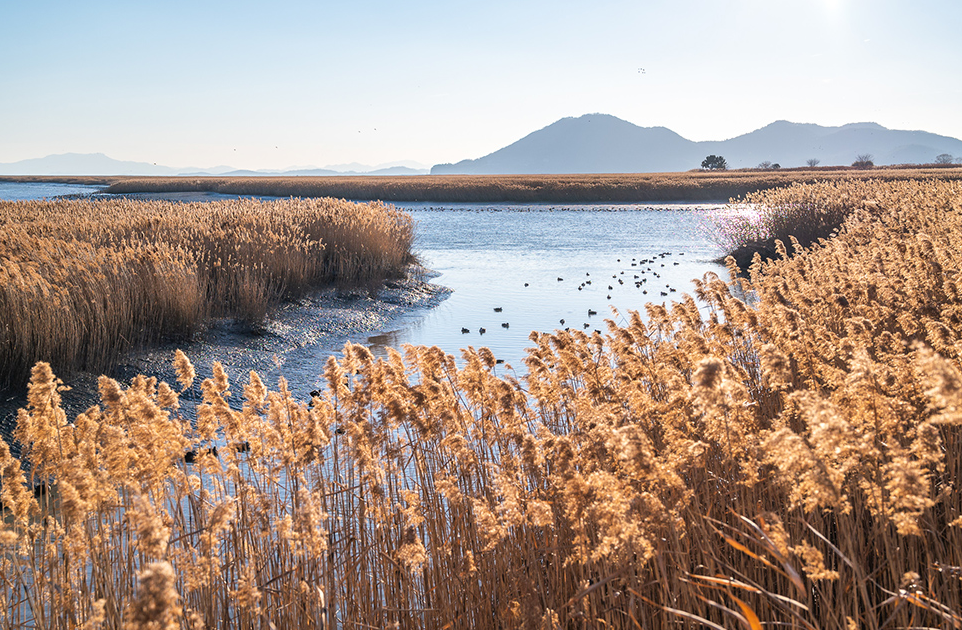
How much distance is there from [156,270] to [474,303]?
6.66m

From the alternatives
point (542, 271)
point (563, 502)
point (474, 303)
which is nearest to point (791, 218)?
point (542, 271)

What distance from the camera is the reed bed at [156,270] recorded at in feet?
23.6

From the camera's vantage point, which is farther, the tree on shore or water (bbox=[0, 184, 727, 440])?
the tree on shore

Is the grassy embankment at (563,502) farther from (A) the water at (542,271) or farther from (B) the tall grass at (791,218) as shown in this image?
(B) the tall grass at (791,218)

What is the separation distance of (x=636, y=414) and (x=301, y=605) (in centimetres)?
174

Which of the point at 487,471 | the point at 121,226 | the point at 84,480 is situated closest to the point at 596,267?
the point at 121,226

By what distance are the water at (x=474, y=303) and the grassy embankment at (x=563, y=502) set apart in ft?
7.66

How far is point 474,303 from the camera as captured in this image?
14352mm

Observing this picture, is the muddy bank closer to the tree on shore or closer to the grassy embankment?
the grassy embankment

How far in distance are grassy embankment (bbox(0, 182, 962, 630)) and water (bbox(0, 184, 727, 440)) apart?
2.33 metres

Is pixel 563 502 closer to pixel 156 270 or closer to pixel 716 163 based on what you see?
pixel 156 270

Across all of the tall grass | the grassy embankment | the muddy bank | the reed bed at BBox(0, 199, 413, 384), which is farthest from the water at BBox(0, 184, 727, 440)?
the grassy embankment

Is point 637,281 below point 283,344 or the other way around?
the other way around

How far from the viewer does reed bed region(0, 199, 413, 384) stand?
283 inches
